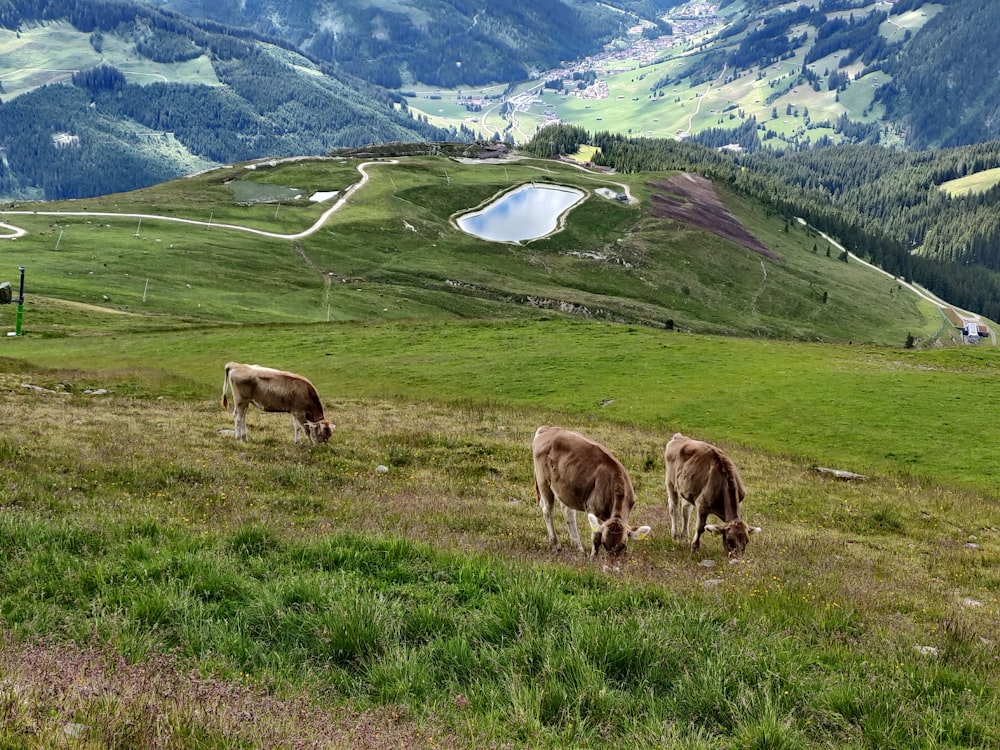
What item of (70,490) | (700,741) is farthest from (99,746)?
(70,490)

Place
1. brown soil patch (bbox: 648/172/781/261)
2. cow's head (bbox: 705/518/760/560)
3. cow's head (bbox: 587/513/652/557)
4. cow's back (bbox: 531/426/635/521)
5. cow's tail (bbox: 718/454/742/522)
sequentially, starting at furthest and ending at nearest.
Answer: brown soil patch (bbox: 648/172/781/261), cow's tail (bbox: 718/454/742/522), cow's head (bbox: 705/518/760/560), cow's back (bbox: 531/426/635/521), cow's head (bbox: 587/513/652/557)

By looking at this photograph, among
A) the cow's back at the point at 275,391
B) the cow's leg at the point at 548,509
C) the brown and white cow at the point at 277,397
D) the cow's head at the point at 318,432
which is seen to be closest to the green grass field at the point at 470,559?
the cow's leg at the point at 548,509

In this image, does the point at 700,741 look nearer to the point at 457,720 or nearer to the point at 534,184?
the point at 457,720

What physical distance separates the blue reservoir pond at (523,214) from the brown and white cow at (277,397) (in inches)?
4533

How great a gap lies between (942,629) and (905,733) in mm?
4367

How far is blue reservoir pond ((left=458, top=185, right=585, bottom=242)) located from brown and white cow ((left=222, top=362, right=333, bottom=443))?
378ft

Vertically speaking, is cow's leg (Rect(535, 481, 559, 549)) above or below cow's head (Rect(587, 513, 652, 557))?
below

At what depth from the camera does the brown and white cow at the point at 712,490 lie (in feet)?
49.4

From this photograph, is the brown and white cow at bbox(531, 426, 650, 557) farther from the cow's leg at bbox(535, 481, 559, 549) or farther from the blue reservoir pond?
the blue reservoir pond

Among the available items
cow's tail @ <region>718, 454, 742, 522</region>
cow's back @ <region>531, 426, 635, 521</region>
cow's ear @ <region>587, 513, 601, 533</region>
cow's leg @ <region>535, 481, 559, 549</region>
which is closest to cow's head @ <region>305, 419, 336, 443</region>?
cow's back @ <region>531, 426, 635, 521</region>

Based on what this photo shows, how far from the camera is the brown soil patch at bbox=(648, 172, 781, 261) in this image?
547 feet

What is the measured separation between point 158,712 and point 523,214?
158 meters

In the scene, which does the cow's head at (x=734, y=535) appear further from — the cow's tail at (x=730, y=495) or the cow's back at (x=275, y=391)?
the cow's back at (x=275, y=391)

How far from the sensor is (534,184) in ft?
584
